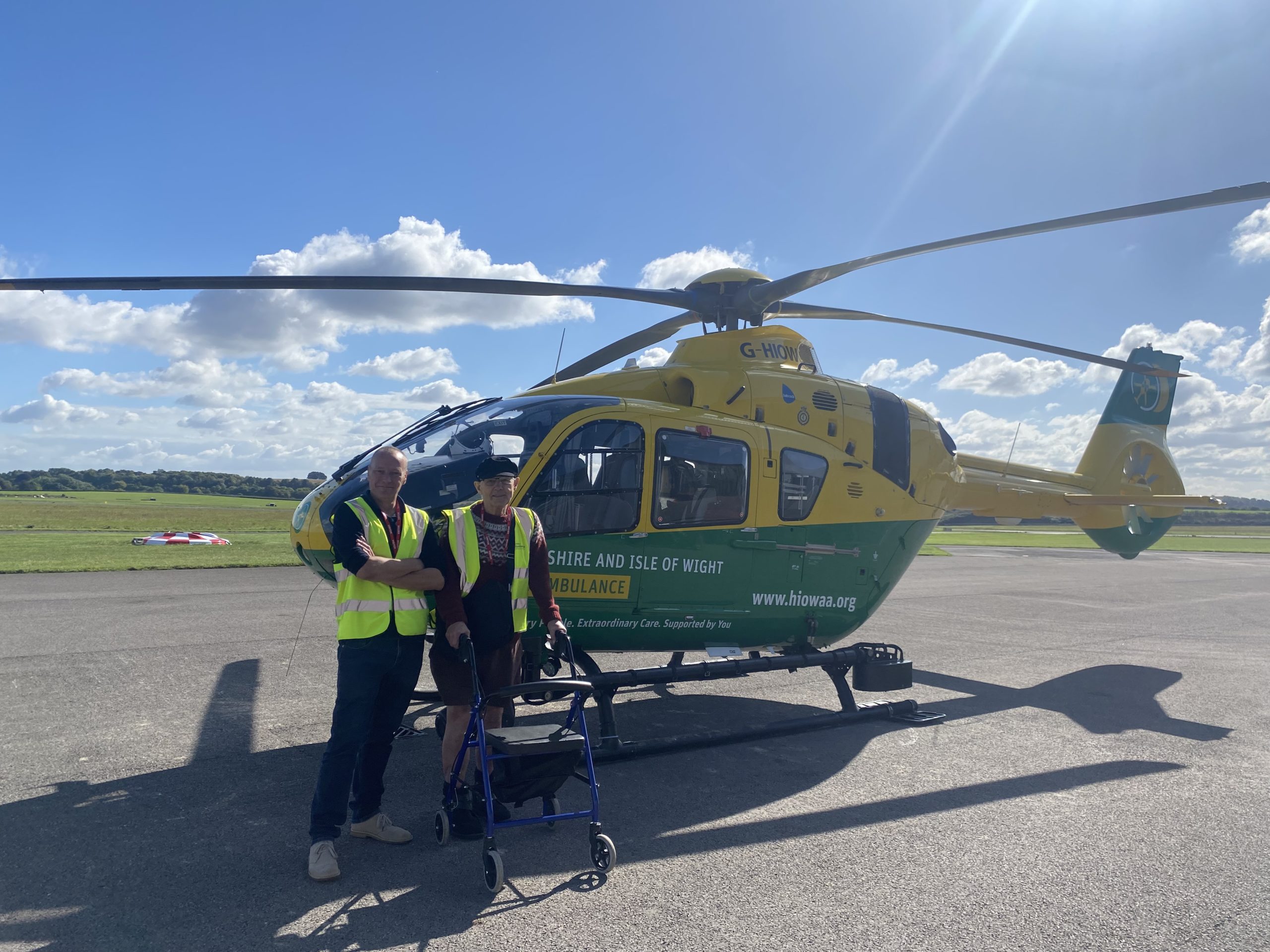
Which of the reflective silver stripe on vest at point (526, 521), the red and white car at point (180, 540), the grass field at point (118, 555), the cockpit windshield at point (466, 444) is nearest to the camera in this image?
the reflective silver stripe on vest at point (526, 521)

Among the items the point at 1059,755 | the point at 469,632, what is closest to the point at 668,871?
the point at 469,632

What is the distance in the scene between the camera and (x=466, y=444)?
20.1 feet

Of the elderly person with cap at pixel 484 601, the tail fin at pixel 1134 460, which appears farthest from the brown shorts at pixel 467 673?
the tail fin at pixel 1134 460

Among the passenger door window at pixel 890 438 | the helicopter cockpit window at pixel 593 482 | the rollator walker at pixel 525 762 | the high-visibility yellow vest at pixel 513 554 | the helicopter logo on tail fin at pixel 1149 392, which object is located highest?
the helicopter logo on tail fin at pixel 1149 392

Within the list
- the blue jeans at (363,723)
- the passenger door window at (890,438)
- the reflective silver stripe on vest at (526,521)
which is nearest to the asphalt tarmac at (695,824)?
the blue jeans at (363,723)

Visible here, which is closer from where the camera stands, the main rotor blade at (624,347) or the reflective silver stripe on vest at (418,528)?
the reflective silver stripe on vest at (418,528)

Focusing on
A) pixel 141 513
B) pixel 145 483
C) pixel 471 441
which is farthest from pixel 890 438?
pixel 145 483

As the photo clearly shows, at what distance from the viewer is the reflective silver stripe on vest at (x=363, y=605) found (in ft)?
13.8

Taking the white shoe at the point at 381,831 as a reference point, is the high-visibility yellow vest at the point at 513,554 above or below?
above

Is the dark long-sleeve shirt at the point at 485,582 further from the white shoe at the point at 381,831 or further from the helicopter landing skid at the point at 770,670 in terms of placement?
the helicopter landing skid at the point at 770,670

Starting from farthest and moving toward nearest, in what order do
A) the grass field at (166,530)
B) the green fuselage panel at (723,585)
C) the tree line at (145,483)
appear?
the tree line at (145,483) < the grass field at (166,530) < the green fuselage panel at (723,585)

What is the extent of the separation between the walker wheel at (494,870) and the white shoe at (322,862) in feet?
2.47

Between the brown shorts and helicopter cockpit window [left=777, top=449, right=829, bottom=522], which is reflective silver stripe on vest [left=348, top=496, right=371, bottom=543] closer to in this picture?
the brown shorts

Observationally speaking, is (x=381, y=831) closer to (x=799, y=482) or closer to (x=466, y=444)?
(x=466, y=444)
